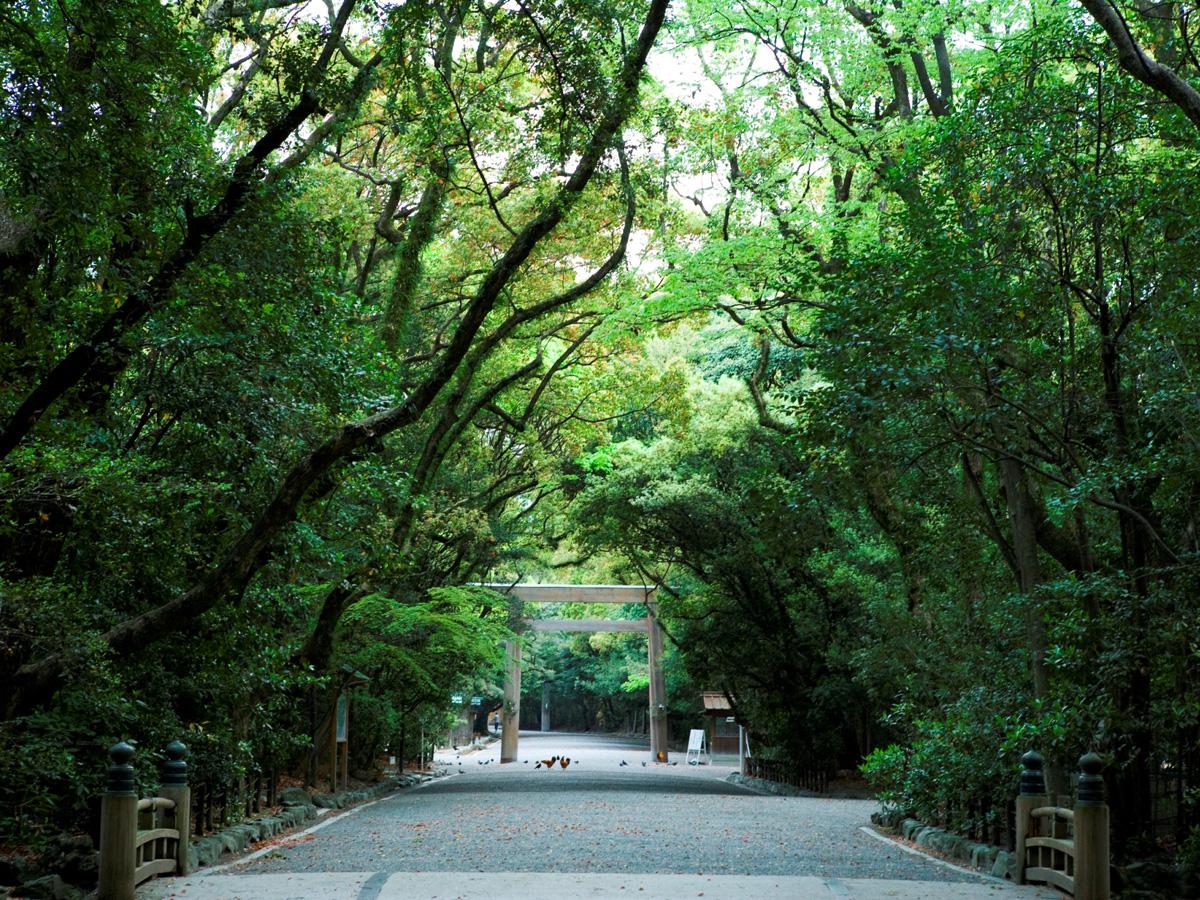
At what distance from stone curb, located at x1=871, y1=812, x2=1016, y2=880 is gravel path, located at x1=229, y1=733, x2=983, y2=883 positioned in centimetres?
31

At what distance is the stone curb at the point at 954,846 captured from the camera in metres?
8.64

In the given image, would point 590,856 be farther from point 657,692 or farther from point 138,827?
point 657,692

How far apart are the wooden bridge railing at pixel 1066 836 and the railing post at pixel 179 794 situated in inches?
235

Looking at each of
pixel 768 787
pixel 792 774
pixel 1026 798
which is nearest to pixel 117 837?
pixel 1026 798

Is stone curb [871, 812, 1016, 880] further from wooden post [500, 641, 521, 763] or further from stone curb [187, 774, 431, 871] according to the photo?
wooden post [500, 641, 521, 763]

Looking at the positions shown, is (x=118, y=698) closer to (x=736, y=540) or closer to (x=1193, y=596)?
(x=1193, y=596)

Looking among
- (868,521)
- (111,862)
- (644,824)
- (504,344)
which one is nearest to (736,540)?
(868,521)

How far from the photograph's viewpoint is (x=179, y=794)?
820cm

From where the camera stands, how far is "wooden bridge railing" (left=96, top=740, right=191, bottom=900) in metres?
6.88

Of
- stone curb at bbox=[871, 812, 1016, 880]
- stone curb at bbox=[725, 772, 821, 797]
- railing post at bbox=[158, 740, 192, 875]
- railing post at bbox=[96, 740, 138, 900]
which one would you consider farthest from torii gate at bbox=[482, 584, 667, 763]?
railing post at bbox=[96, 740, 138, 900]

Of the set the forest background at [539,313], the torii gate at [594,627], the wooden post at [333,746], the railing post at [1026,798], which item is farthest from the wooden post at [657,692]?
the railing post at [1026,798]

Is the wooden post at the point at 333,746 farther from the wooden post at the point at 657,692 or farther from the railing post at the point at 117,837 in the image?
the wooden post at the point at 657,692

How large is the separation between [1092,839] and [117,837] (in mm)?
5896

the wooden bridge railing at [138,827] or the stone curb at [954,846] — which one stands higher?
the wooden bridge railing at [138,827]
